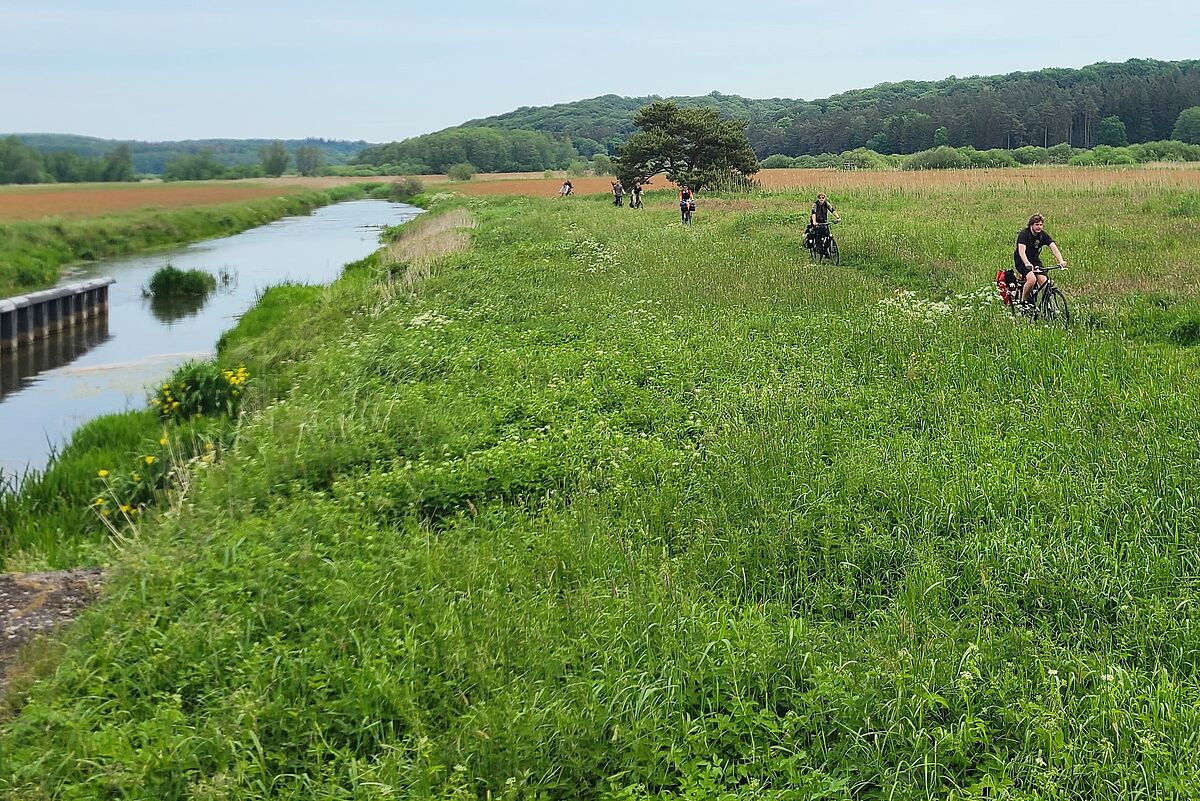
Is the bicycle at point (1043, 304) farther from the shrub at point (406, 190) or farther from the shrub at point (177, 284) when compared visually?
the shrub at point (406, 190)

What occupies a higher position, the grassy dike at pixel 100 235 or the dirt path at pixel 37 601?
the grassy dike at pixel 100 235

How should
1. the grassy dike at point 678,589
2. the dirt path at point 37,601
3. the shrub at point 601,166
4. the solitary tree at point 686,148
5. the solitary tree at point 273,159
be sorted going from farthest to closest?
the solitary tree at point 273,159
the shrub at point 601,166
the solitary tree at point 686,148
the dirt path at point 37,601
the grassy dike at point 678,589

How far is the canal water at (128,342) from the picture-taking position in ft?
45.8

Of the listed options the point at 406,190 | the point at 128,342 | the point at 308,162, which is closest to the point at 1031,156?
the point at 406,190

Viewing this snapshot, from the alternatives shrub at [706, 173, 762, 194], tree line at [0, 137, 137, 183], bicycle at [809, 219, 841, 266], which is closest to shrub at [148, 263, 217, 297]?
bicycle at [809, 219, 841, 266]

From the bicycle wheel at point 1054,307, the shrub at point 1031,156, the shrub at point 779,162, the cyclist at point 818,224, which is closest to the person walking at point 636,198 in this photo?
the cyclist at point 818,224

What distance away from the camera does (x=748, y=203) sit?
1483 inches

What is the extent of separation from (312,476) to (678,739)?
477 cm

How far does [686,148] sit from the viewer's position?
154 feet

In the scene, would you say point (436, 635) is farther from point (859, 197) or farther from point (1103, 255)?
point (859, 197)

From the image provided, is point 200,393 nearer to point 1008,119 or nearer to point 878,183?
point 878,183

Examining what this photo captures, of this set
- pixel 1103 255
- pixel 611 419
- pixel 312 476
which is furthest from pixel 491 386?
pixel 1103 255

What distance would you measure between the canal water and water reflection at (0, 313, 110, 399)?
0.02 meters

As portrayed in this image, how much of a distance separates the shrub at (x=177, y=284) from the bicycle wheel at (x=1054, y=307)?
74.6ft
